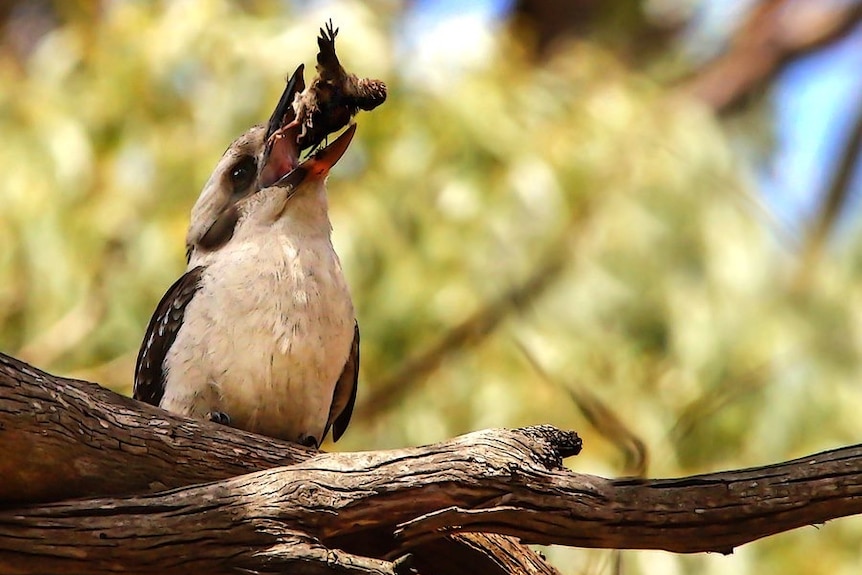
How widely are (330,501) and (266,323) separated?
0.91 metres

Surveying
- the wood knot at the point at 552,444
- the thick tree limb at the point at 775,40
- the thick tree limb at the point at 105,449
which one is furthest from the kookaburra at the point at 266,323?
the thick tree limb at the point at 775,40

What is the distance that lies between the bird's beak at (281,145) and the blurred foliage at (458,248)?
190 centimetres

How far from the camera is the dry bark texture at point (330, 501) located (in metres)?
2.73

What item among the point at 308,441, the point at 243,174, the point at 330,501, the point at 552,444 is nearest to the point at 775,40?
the point at 243,174

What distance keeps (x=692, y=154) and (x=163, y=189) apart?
266 centimetres

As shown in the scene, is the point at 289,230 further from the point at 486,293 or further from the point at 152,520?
the point at 486,293

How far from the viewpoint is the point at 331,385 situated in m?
3.77

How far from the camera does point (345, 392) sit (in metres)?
4.13

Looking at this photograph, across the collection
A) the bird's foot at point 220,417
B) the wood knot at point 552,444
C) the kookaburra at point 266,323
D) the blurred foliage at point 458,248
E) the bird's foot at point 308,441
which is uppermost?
the blurred foliage at point 458,248

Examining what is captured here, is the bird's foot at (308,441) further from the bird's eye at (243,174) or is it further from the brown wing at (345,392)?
the bird's eye at (243,174)

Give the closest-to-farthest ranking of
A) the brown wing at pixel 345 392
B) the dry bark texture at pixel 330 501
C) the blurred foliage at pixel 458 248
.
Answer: the dry bark texture at pixel 330 501
the brown wing at pixel 345 392
the blurred foliage at pixel 458 248

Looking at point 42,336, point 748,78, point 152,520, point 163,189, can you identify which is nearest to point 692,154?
point 163,189

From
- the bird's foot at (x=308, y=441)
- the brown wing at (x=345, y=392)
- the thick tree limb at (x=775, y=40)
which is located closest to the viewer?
the bird's foot at (x=308, y=441)

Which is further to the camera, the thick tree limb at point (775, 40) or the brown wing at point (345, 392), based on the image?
the thick tree limb at point (775, 40)
